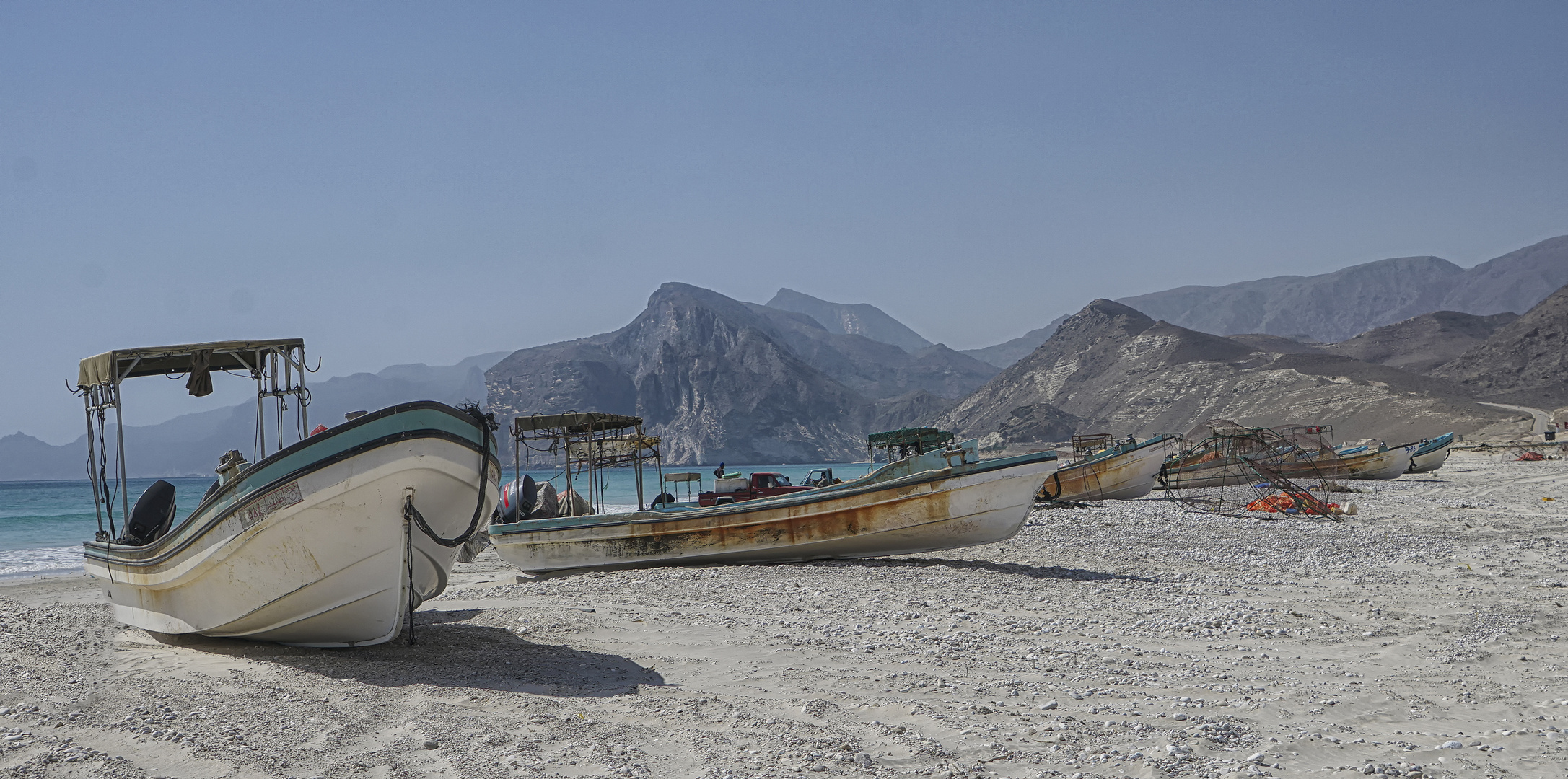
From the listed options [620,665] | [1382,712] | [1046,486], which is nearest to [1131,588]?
[1382,712]

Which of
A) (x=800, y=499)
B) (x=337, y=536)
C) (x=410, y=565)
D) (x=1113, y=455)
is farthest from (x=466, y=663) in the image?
(x=1113, y=455)

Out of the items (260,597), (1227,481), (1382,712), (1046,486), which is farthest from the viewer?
(1227,481)

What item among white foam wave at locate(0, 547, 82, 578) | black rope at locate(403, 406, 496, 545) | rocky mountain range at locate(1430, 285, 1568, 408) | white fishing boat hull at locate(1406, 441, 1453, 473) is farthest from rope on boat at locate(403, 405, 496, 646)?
rocky mountain range at locate(1430, 285, 1568, 408)

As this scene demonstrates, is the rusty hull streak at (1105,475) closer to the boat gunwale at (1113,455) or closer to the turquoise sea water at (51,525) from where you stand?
the boat gunwale at (1113,455)

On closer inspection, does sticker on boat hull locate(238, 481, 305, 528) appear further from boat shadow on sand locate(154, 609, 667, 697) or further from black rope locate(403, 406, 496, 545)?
boat shadow on sand locate(154, 609, 667, 697)

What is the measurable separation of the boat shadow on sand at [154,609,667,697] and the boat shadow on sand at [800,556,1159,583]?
8259 mm

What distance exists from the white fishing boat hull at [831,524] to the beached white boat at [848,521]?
0.05ft

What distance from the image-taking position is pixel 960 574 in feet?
52.7

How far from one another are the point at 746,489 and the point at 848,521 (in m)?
6.13

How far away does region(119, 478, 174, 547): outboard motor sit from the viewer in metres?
12.3

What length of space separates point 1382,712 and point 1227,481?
34.1 m

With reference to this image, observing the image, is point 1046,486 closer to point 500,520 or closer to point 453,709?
point 500,520

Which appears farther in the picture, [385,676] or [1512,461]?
[1512,461]

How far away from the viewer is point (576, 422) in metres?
22.8
